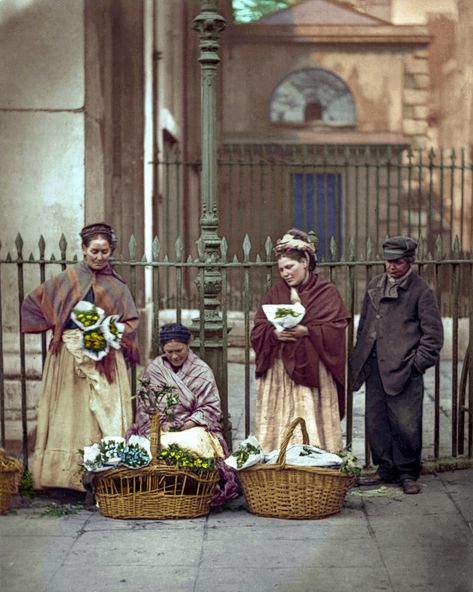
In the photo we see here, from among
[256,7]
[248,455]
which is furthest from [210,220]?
[256,7]

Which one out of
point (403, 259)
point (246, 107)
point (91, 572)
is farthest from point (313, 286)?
point (246, 107)

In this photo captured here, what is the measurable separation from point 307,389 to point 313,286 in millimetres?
638

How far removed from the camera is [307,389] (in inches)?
285

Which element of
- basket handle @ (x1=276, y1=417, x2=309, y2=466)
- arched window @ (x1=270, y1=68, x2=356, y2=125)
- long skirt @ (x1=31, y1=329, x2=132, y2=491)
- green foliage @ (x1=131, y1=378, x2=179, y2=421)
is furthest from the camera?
arched window @ (x1=270, y1=68, x2=356, y2=125)

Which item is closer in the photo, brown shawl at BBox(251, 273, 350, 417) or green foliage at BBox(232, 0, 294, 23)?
brown shawl at BBox(251, 273, 350, 417)

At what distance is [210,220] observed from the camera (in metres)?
7.78

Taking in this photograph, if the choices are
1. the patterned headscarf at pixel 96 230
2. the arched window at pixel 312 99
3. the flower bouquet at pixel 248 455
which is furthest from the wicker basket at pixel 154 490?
the arched window at pixel 312 99

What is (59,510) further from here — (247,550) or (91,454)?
(247,550)

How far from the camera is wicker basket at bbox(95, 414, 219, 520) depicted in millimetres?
6680

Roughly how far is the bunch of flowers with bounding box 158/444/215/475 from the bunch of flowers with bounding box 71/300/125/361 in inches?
31.6

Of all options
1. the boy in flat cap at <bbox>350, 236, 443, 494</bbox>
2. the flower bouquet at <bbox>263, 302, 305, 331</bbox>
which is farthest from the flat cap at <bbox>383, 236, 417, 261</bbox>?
the flower bouquet at <bbox>263, 302, 305, 331</bbox>

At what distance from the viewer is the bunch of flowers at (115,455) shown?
6676 millimetres

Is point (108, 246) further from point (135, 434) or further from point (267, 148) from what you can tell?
point (267, 148)

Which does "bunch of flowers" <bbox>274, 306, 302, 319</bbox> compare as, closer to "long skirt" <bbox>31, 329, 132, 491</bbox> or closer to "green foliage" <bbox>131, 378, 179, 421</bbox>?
"green foliage" <bbox>131, 378, 179, 421</bbox>
